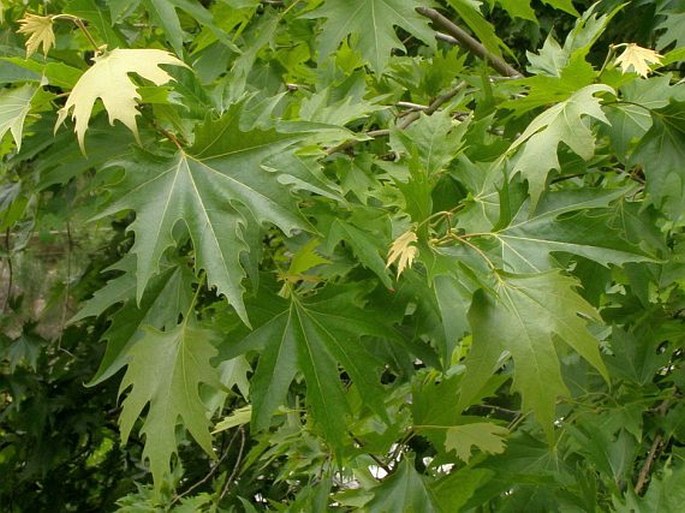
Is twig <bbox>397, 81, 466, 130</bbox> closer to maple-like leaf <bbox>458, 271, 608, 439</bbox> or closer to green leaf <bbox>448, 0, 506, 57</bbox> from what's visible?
green leaf <bbox>448, 0, 506, 57</bbox>

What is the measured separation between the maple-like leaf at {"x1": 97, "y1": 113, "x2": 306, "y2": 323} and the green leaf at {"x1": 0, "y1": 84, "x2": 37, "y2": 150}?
0.11 meters

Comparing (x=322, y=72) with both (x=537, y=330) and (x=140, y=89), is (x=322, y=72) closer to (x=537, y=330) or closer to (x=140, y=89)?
(x=140, y=89)

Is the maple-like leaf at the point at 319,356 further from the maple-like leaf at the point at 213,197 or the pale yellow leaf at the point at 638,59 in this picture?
the pale yellow leaf at the point at 638,59

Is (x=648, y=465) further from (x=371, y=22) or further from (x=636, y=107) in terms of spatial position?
(x=371, y=22)

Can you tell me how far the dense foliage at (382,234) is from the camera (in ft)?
3.17

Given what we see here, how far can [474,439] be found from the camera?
1.21 m

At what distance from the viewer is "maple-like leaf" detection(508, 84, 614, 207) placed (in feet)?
3.36

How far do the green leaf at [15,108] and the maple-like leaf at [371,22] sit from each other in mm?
480

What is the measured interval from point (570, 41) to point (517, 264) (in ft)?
1.50

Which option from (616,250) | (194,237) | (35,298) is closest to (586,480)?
(616,250)

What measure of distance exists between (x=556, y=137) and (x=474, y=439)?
411 millimetres

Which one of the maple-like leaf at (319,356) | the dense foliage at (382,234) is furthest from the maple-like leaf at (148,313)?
the maple-like leaf at (319,356)

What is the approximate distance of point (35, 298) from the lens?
10.7 feet

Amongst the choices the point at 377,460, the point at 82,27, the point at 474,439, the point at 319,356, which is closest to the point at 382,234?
the point at 319,356
